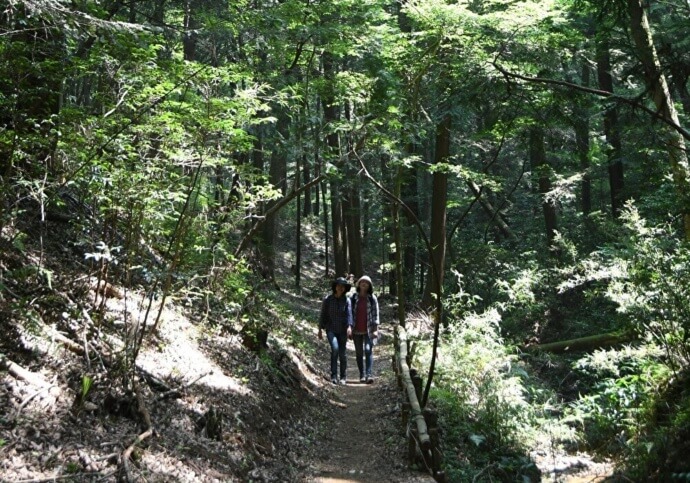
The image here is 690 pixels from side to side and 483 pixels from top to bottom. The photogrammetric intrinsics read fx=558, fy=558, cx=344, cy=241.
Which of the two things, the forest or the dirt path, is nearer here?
the forest

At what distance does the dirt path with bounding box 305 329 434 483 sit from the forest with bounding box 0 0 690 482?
23 centimetres

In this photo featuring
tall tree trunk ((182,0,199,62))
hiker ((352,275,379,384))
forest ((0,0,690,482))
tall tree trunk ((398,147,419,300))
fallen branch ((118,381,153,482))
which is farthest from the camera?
tall tree trunk ((398,147,419,300))

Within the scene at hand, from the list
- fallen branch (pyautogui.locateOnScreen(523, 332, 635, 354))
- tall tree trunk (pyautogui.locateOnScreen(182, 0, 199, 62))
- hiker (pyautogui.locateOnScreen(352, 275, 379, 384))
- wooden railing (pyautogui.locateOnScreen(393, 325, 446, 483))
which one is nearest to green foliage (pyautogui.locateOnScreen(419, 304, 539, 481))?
wooden railing (pyautogui.locateOnScreen(393, 325, 446, 483))

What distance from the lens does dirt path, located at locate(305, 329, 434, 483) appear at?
6.83 m

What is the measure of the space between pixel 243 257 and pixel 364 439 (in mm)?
4245

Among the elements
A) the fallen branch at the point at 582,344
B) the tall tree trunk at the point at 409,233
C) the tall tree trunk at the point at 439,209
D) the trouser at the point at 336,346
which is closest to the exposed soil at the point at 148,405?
the trouser at the point at 336,346

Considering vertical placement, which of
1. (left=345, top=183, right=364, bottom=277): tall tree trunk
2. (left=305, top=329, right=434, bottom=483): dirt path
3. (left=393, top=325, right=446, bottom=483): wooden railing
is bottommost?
(left=305, top=329, right=434, bottom=483): dirt path

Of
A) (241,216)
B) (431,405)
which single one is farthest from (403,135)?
(431,405)

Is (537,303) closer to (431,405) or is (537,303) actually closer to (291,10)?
(431,405)

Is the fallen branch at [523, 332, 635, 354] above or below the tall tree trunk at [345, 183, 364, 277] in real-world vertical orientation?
below

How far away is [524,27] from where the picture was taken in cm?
1334

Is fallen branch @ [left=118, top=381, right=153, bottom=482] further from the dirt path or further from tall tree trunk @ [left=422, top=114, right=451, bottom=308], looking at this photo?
tall tree trunk @ [left=422, top=114, right=451, bottom=308]

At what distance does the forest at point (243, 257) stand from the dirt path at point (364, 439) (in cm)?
23

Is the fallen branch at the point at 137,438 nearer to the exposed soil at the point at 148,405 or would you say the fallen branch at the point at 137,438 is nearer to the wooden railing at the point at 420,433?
the exposed soil at the point at 148,405
